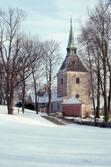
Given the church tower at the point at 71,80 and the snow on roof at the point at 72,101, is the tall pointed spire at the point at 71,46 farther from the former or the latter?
the snow on roof at the point at 72,101

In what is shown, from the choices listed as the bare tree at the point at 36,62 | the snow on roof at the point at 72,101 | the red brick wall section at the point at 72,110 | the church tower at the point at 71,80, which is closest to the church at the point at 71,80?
the church tower at the point at 71,80

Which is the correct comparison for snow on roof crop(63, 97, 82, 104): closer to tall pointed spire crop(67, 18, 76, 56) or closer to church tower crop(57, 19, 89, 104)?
church tower crop(57, 19, 89, 104)

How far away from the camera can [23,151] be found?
45.8ft

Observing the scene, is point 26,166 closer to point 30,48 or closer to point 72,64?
point 30,48

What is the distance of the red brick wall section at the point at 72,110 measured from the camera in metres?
85.4

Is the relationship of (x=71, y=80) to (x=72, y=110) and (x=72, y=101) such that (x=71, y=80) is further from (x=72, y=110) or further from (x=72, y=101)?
(x=72, y=110)

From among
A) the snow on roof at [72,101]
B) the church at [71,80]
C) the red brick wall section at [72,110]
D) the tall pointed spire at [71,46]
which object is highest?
the tall pointed spire at [71,46]

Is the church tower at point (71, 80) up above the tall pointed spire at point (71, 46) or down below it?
below

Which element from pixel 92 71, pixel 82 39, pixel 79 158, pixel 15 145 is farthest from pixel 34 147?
pixel 92 71

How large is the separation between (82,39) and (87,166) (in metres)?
36.6

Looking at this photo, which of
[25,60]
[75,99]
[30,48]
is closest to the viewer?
[25,60]

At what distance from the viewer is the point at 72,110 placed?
290 ft

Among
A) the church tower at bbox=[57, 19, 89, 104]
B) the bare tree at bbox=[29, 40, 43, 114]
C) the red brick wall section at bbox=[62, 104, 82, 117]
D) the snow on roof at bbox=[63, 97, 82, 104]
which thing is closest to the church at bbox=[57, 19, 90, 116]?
the church tower at bbox=[57, 19, 89, 104]

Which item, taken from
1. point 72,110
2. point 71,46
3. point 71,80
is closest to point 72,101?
point 72,110
